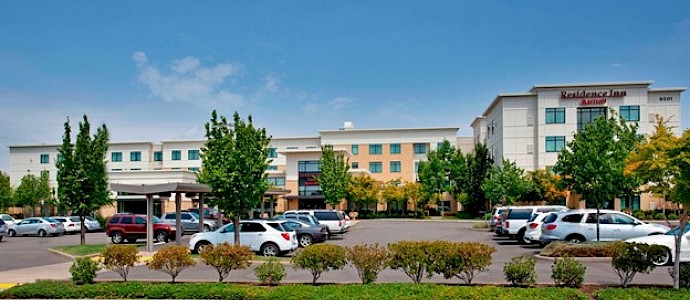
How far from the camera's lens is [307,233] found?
86.9 ft

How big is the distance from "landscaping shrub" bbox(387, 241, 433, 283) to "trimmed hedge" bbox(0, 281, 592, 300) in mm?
578

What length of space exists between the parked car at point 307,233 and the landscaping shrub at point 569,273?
15.0 meters

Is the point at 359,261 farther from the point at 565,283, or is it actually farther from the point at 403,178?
the point at 403,178

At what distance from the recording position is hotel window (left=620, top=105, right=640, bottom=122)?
5597cm

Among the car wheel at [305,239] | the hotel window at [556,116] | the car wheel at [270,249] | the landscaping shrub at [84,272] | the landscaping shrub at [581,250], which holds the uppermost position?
the hotel window at [556,116]

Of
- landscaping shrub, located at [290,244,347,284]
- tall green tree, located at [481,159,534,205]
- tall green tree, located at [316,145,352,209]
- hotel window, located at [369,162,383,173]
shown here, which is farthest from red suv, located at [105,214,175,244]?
hotel window, located at [369,162,383,173]

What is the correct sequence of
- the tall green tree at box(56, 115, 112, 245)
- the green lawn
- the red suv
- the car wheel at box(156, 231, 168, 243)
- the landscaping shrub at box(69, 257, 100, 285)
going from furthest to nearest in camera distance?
the car wheel at box(156, 231, 168, 243)
the red suv
the tall green tree at box(56, 115, 112, 245)
the green lawn
the landscaping shrub at box(69, 257, 100, 285)

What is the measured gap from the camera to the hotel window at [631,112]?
55969 mm

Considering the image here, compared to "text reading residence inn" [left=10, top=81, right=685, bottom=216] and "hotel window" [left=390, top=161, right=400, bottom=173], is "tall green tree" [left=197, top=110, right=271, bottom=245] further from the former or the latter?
"hotel window" [left=390, top=161, right=400, bottom=173]

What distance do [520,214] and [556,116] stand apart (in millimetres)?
32474

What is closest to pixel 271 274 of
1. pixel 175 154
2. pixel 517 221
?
pixel 517 221

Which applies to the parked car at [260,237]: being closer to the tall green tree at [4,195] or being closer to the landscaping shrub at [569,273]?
the landscaping shrub at [569,273]

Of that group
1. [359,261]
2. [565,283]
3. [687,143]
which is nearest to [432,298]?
[359,261]

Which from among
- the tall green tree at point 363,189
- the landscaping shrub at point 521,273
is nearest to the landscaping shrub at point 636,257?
the landscaping shrub at point 521,273
